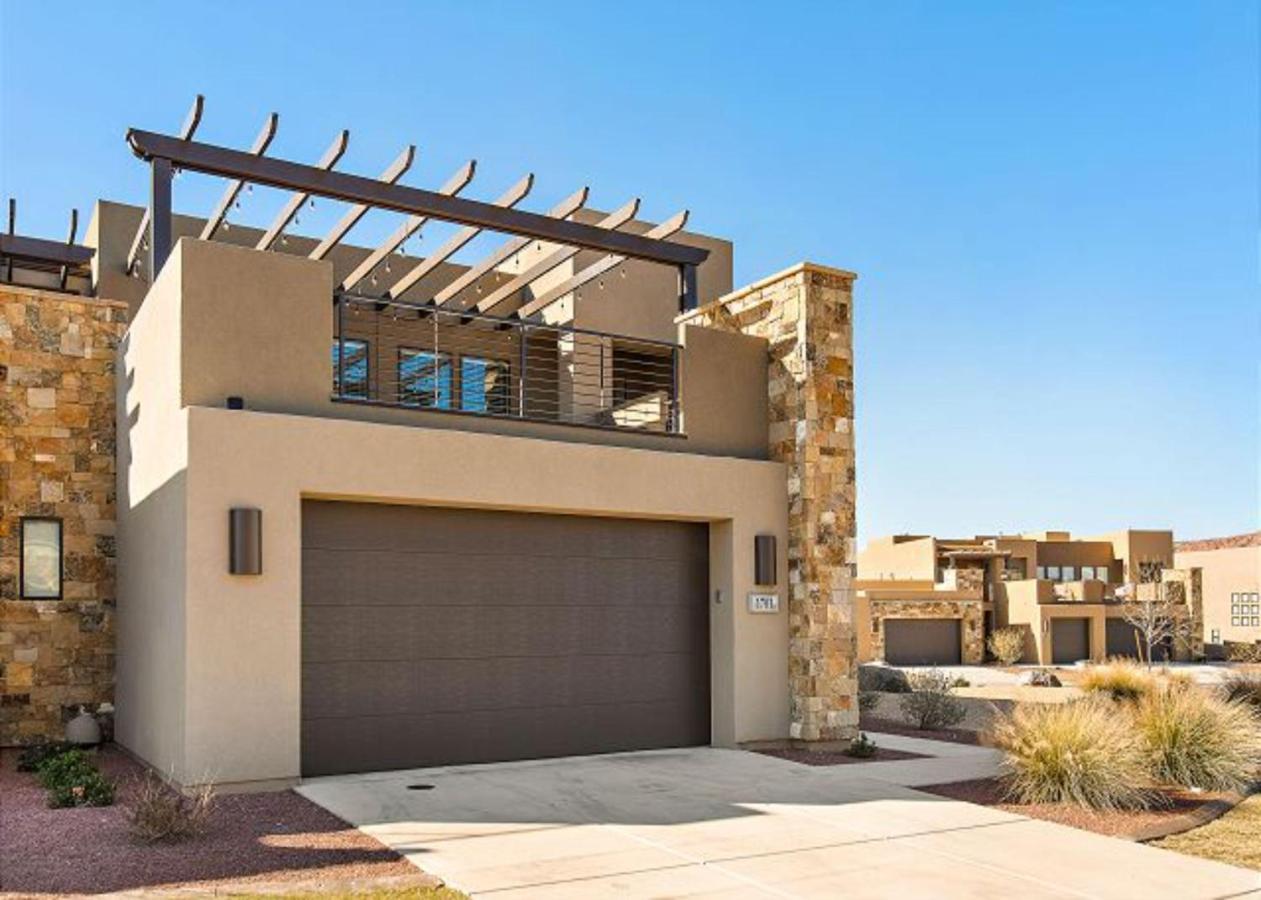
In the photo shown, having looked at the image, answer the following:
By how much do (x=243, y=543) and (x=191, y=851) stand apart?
2.85 meters

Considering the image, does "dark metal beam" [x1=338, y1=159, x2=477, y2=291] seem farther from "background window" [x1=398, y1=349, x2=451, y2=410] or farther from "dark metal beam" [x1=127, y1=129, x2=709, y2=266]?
"background window" [x1=398, y1=349, x2=451, y2=410]

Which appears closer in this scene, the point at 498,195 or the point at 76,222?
the point at 498,195

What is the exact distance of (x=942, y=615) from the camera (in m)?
43.8

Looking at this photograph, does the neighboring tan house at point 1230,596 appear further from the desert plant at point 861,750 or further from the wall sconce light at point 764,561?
the wall sconce light at point 764,561

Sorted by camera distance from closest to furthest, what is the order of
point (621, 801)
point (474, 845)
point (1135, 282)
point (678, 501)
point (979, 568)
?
point (474, 845), point (621, 801), point (678, 501), point (1135, 282), point (979, 568)

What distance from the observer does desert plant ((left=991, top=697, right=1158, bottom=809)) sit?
909cm

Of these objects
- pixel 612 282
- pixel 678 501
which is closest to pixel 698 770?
pixel 678 501

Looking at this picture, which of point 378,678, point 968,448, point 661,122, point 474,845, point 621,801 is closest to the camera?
point 474,845

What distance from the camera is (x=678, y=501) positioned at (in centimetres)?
1200

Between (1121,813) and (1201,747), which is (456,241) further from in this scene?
(1201,747)

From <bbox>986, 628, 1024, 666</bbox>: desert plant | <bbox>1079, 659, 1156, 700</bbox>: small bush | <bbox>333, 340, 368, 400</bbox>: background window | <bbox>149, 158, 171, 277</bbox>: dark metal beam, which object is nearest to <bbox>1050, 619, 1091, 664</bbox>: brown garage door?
<bbox>986, 628, 1024, 666</bbox>: desert plant

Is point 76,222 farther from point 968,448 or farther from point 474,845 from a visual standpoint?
point 968,448

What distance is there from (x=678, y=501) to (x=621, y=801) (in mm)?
3783

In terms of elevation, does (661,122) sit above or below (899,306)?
above
